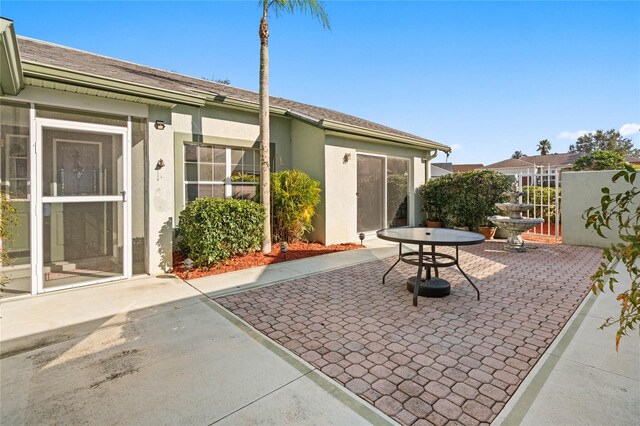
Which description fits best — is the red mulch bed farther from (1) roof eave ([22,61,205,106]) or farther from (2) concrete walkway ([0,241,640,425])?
(1) roof eave ([22,61,205,106])

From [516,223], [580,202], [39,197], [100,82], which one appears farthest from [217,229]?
[580,202]

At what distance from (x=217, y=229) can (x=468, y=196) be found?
27.2ft

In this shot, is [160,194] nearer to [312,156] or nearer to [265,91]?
[265,91]

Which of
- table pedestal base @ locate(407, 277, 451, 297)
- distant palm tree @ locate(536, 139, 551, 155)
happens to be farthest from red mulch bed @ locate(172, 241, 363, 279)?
distant palm tree @ locate(536, 139, 551, 155)

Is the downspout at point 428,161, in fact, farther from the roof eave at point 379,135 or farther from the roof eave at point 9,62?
the roof eave at point 9,62

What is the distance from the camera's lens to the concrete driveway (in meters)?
2.26

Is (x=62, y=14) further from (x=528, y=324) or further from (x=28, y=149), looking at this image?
(x=528, y=324)

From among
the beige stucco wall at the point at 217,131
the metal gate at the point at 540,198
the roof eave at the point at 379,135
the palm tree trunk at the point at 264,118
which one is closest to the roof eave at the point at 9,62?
the beige stucco wall at the point at 217,131

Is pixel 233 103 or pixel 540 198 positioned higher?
pixel 233 103

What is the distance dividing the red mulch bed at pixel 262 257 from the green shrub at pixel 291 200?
0.52 m

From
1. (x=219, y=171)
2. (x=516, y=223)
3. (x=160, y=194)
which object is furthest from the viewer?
(x=516, y=223)

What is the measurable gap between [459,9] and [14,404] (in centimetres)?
1155

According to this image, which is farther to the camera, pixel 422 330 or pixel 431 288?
pixel 431 288

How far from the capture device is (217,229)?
242 inches
